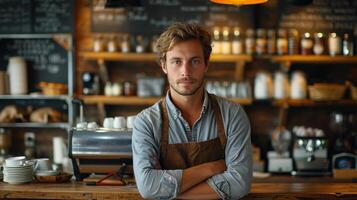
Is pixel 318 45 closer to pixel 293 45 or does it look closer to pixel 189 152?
pixel 293 45

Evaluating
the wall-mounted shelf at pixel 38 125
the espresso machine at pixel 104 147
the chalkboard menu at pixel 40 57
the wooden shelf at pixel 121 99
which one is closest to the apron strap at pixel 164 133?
the espresso machine at pixel 104 147

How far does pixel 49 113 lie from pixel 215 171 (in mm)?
3000

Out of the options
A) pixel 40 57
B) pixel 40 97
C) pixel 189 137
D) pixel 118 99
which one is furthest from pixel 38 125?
pixel 189 137

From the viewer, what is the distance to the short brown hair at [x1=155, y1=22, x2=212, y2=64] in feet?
7.96

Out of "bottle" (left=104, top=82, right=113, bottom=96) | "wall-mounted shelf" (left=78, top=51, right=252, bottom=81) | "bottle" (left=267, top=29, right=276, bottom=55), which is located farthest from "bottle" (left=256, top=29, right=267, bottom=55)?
"bottle" (left=104, top=82, right=113, bottom=96)

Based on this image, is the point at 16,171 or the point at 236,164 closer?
the point at 236,164

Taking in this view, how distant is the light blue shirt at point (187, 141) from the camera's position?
2.33 meters

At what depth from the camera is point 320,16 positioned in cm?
503

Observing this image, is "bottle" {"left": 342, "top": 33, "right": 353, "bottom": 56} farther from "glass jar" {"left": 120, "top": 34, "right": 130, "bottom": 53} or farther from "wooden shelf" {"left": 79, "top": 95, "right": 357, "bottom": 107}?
"glass jar" {"left": 120, "top": 34, "right": 130, "bottom": 53}

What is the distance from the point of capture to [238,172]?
7.79 feet

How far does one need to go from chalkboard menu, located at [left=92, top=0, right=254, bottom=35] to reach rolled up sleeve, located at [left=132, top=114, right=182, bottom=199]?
2694 mm

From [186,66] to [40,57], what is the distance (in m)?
3.21

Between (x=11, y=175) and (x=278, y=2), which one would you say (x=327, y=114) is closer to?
(x=278, y=2)

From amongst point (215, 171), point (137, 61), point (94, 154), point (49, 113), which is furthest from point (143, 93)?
point (215, 171)
